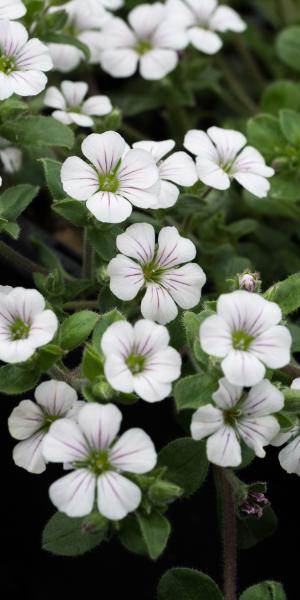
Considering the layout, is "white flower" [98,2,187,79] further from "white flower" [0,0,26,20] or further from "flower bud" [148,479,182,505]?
"flower bud" [148,479,182,505]

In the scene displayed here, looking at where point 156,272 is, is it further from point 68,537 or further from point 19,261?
point 68,537

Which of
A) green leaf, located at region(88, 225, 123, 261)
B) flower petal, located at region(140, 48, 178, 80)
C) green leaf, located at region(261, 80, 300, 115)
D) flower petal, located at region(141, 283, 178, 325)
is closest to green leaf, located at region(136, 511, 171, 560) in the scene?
flower petal, located at region(141, 283, 178, 325)

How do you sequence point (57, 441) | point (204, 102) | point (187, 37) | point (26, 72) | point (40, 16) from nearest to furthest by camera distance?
point (57, 441) → point (26, 72) → point (40, 16) → point (187, 37) → point (204, 102)

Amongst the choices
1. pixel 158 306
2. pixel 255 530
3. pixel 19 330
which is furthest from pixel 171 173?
pixel 255 530

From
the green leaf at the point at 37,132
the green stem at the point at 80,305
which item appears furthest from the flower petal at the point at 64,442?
the green leaf at the point at 37,132

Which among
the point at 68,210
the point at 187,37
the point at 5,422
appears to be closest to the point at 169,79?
the point at 187,37

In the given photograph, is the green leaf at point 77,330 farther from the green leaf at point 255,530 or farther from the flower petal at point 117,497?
the green leaf at point 255,530

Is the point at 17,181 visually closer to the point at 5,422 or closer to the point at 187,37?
the point at 187,37
